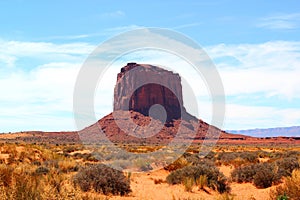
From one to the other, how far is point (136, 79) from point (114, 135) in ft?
108

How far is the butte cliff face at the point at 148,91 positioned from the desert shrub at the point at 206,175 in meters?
103

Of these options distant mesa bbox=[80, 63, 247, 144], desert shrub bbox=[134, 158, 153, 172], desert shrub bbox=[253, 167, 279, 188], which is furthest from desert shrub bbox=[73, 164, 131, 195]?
distant mesa bbox=[80, 63, 247, 144]

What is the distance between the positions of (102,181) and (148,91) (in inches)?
4512

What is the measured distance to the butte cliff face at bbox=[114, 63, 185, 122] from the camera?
122688mm

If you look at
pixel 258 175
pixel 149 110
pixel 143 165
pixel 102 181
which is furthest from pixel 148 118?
pixel 102 181

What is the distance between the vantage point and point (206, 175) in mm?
13680

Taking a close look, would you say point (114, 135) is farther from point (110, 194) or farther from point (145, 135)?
point (110, 194)

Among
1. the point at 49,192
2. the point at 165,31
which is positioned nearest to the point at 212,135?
the point at 165,31

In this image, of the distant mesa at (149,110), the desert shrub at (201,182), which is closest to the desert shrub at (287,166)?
the desert shrub at (201,182)

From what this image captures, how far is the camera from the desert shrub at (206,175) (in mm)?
13219

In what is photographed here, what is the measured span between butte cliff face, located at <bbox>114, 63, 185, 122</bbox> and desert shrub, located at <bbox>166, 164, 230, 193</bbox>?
4061 inches

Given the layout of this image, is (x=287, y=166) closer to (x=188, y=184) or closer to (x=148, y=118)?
(x=188, y=184)

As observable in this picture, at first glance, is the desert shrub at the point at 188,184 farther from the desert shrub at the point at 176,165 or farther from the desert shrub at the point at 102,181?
the desert shrub at the point at 176,165

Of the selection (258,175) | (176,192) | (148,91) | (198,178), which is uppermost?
(148,91)
